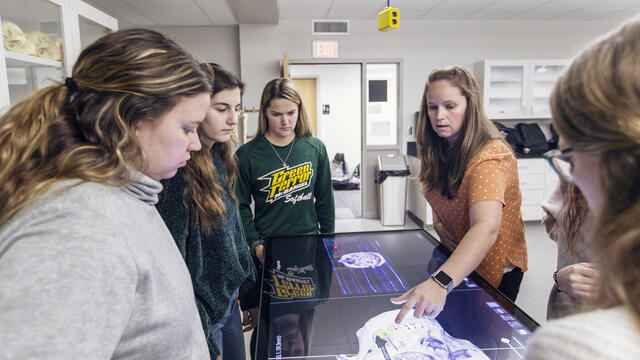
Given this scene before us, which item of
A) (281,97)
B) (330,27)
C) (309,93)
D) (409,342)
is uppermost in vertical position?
(330,27)

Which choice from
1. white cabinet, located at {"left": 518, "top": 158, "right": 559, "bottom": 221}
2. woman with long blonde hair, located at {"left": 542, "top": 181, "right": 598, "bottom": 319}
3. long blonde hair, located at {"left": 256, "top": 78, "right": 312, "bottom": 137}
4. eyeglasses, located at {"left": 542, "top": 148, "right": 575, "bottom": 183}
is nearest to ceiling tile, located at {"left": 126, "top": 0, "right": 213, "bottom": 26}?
long blonde hair, located at {"left": 256, "top": 78, "right": 312, "bottom": 137}

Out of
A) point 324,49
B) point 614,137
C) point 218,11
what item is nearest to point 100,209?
point 614,137

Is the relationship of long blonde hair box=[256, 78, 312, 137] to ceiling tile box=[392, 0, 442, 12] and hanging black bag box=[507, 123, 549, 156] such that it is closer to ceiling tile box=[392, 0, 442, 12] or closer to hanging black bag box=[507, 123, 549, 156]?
ceiling tile box=[392, 0, 442, 12]

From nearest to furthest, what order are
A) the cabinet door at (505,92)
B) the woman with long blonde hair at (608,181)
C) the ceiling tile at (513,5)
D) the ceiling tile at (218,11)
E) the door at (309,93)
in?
the woman with long blonde hair at (608,181), the ceiling tile at (218,11), the ceiling tile at (513,5), the cabinet door at (505,92), the door at (309,93)

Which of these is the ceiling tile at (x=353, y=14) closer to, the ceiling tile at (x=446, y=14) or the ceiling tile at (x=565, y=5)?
the ceiling tile at (x=446, y=14)

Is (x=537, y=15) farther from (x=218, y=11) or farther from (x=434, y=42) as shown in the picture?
(x=218, y=11)

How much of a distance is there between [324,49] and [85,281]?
5.02 metres

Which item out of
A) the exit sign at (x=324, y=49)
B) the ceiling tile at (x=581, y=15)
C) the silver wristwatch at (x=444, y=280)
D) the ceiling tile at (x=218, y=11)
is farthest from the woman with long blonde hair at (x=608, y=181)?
the ceiling tile at (x=581, y=15)

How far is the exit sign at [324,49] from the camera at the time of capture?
201 inches

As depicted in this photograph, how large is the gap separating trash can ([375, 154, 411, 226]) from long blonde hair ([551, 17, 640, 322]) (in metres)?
4.58

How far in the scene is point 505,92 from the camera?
5.13m

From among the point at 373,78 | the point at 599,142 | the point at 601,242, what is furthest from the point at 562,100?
the point at 373,78

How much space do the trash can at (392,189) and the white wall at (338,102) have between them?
3.29 m

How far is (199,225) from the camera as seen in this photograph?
1186 mm
